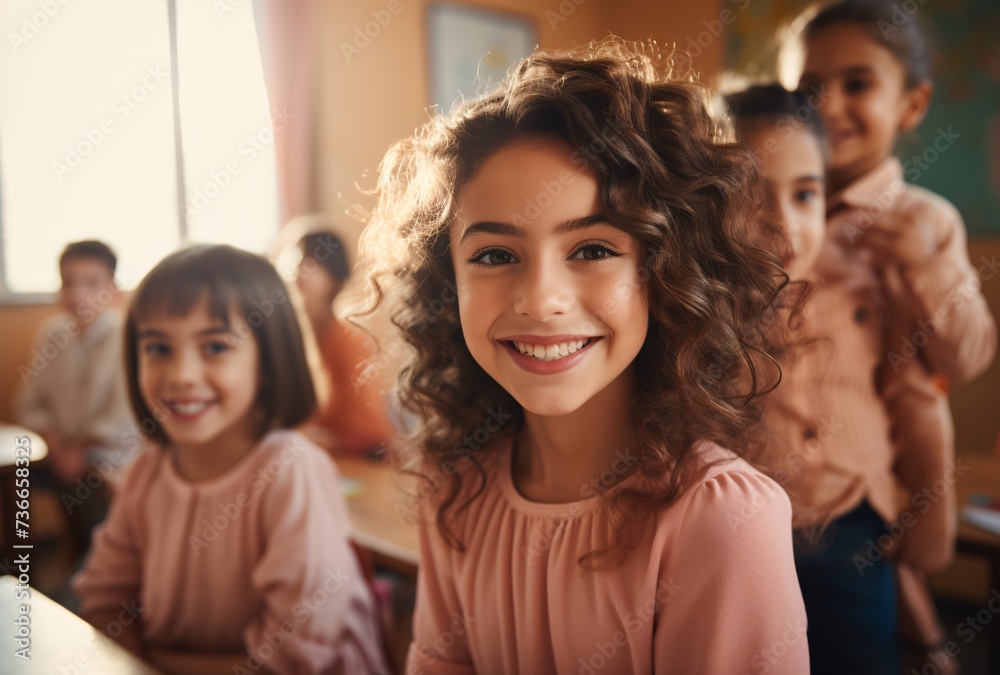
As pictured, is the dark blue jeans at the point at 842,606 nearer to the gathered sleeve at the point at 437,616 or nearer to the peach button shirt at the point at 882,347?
the peach button shirt at the point at 882,347

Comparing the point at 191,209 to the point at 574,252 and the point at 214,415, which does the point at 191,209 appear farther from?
the point at 574,252

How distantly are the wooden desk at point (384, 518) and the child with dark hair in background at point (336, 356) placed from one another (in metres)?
0.32

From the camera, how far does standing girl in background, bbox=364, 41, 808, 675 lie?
884 mm

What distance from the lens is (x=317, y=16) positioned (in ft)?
14.0

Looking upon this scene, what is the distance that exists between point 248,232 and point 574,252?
3.80m

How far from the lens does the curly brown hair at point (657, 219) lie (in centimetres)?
92

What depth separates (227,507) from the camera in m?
1.44
